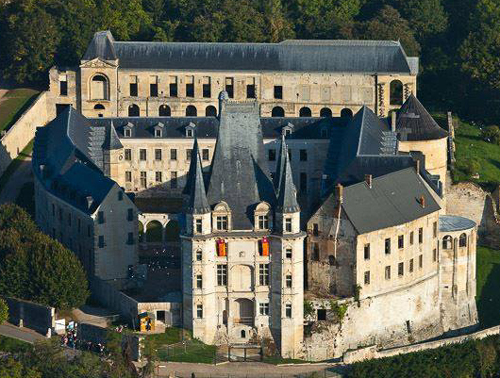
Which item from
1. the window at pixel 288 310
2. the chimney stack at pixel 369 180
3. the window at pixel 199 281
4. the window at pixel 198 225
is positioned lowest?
the window at pixel 288 310

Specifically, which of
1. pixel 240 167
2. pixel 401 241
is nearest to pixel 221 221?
pixel 240 167

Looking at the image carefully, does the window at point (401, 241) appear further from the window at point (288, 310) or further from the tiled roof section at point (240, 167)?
the tiled roof section at point (240, 167)

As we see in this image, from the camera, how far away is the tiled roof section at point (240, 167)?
187 metres

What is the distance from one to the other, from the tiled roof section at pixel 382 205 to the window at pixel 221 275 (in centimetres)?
1159

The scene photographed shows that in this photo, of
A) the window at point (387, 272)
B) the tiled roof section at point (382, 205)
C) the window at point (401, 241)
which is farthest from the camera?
the window at point (401, 241)

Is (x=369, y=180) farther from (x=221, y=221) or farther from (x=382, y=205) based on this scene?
(x=221, y=221)

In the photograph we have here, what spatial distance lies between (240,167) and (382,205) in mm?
14046

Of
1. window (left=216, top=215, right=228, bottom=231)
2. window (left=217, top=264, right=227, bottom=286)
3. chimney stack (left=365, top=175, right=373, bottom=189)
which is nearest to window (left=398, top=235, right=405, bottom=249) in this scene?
chimney stack (left=365, top=175, right=373, bottom=189)

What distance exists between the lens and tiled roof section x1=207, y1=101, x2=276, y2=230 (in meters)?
187

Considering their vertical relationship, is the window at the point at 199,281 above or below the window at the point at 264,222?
below

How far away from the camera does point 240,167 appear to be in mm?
188375

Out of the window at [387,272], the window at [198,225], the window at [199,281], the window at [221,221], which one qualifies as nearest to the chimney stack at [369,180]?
the window at [387,272]

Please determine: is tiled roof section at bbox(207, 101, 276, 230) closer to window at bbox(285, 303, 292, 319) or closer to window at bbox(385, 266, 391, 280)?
window at bbox(285, 303, 292, 319)

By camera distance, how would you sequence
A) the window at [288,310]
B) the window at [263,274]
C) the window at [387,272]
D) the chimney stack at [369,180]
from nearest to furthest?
the window at [263,274] → the window at [288,310] → the window at [387,272] → the chimney stack at [369,180]
